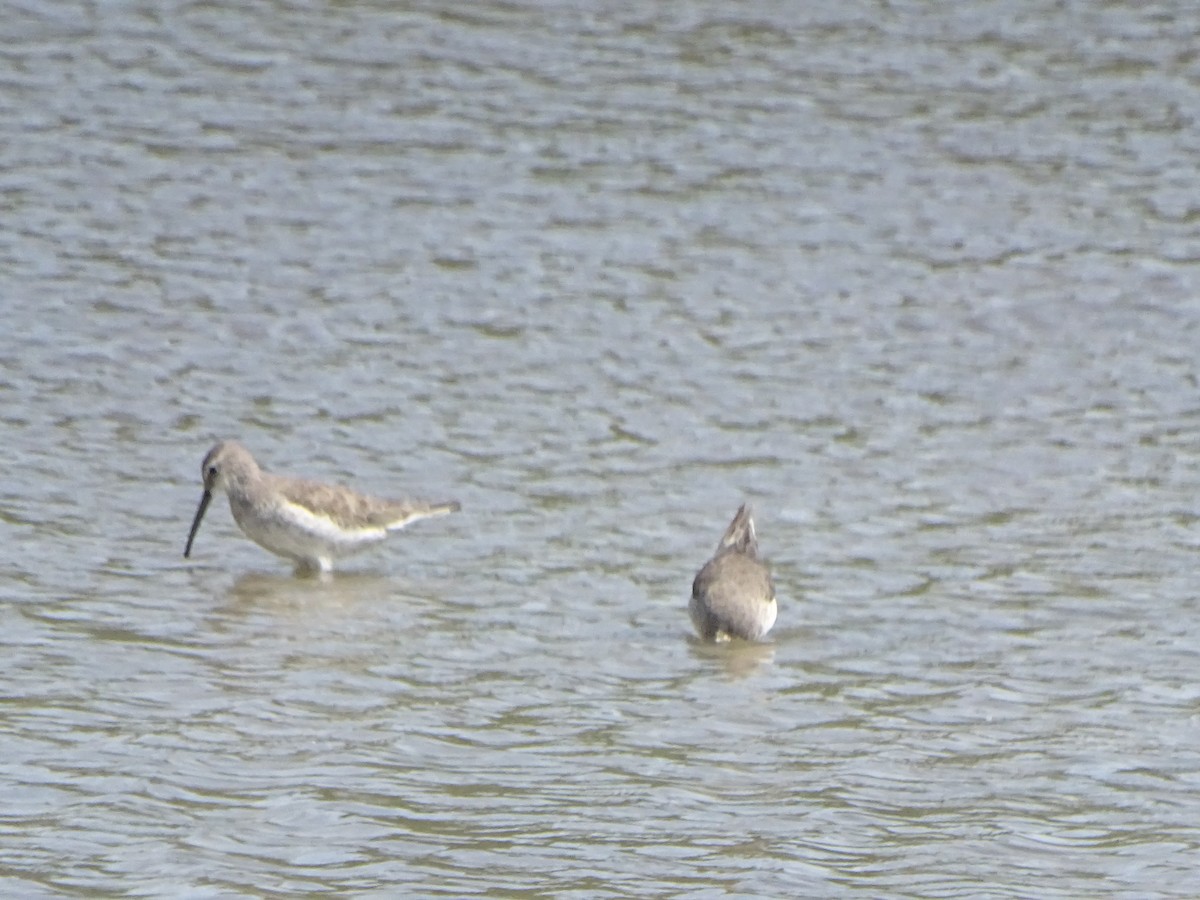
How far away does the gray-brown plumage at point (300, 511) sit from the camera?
1277 centimetres

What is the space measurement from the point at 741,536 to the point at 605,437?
8.29ft

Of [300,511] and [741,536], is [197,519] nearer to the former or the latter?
[300,511]

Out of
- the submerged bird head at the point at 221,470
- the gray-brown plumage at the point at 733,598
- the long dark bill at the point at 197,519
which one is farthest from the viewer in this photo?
the submerged bird head at the point at 221,470

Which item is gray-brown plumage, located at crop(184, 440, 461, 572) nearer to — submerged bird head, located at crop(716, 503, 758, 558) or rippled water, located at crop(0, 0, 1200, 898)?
rippled water, located at crop(0, 0, 1200, 898)

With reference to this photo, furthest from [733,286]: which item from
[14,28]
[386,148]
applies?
[14,28]

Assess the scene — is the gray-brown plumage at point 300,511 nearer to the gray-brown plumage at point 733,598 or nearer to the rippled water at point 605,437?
the rippled water at point 605,437

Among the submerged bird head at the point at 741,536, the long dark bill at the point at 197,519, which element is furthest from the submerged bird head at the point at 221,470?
the submerged bird head at the point at 741,536

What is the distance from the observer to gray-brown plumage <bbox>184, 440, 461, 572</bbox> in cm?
1277

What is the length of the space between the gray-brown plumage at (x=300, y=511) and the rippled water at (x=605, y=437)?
25cm

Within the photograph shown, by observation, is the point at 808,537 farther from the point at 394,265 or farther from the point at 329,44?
the point at 329,44

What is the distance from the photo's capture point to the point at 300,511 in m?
12.7

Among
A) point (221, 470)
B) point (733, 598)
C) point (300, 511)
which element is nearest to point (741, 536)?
point (733, 598)

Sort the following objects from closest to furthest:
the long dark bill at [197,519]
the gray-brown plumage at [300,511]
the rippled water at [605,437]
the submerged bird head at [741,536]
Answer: the rippled water at [605,437] → the submerged bird head at [741,536] → the long dark bill at [197,519] → the gray-brown plumage at [300,511]

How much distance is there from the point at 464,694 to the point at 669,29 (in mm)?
14615
